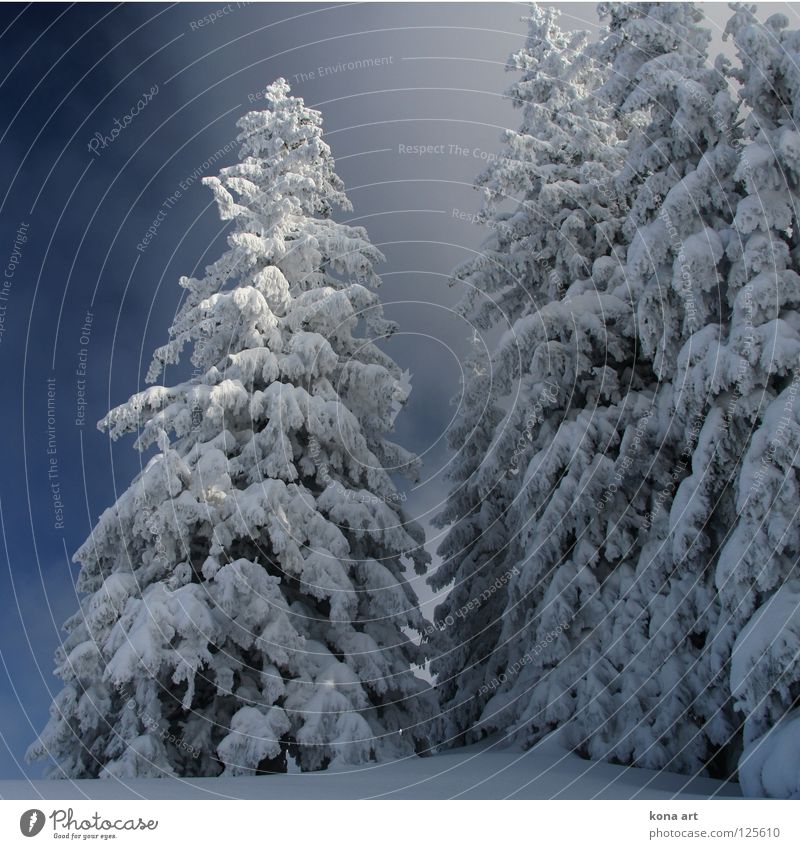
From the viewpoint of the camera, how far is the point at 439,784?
33.9 ft

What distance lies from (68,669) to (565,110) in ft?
56.8

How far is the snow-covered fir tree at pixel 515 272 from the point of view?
57.2 feet

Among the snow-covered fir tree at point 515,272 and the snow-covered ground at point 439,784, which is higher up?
the snow-covered fir tree at point 515,272

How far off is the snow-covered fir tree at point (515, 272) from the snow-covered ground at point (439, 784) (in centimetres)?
463

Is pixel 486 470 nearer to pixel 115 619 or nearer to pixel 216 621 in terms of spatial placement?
pixel 216 621

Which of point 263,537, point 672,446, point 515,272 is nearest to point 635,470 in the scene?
point 672,446

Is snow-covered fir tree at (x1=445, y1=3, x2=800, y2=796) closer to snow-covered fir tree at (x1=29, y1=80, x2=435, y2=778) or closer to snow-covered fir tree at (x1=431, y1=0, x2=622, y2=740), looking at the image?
snow-covered fir tree at (x1=431, y1=0, x2=622, y2=740)

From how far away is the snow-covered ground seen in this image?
9.38m

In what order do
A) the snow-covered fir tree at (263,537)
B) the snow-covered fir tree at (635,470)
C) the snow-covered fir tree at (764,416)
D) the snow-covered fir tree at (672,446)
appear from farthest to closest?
the snow-covered fir tree at (263,537) < the snow-covered fir tree at (635,470) < the snow-covered fir tree at (672,446) < the snow-covered fir tree at (764,416)

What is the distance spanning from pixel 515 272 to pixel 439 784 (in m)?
12.5
